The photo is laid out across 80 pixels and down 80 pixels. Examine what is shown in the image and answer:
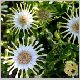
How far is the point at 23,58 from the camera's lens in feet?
4.58

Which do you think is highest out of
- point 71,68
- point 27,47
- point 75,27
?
point 75,27

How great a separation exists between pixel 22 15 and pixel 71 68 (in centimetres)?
41

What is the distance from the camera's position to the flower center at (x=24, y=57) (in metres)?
1.39

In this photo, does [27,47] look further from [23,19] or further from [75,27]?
[75,27]

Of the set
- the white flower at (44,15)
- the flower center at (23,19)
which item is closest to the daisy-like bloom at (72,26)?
the white flower at (44,15)

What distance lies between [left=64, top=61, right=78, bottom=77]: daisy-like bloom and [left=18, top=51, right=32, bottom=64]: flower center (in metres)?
0.21

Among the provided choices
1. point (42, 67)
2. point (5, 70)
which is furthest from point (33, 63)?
point (5, 70)

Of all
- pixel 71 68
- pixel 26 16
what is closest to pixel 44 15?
pixel 26 16

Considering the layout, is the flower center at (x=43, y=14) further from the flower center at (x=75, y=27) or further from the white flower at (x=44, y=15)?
the flower center at (x=75, y=27)

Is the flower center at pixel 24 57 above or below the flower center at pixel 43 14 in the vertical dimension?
below

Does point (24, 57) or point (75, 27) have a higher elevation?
point (75, 27)

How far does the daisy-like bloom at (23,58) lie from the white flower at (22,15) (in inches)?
3.1

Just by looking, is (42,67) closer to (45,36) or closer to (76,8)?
(45,36)

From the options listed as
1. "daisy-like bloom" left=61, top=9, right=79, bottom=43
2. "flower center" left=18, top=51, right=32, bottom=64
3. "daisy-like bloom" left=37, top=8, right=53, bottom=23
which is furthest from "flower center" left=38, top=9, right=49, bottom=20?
"flower center" left=18, top=51, right=32, bottom=64
